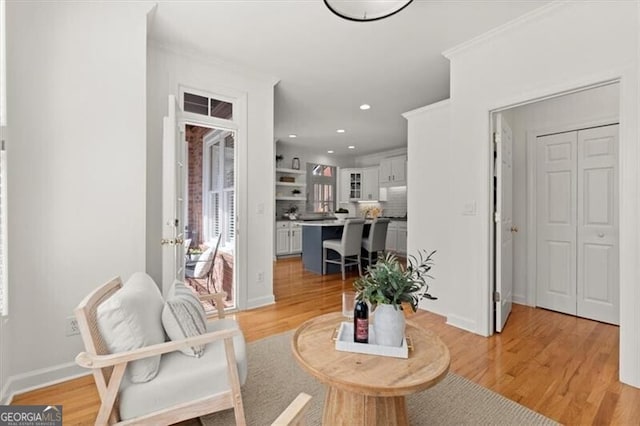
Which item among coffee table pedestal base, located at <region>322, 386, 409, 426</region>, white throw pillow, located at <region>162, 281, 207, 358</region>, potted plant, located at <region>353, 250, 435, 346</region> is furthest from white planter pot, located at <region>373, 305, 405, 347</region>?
white throw pillow, located at <region>162, 281, 207, 358</region>

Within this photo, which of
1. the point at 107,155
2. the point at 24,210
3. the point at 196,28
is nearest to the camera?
the point at 24,210

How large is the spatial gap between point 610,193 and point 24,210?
5.01 meters

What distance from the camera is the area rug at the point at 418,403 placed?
1.72 m

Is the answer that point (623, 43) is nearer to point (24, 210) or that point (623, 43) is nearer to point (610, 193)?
point (610, 193)

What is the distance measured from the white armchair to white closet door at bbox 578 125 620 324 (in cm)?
363

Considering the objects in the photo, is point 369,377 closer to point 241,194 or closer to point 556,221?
point 241,194

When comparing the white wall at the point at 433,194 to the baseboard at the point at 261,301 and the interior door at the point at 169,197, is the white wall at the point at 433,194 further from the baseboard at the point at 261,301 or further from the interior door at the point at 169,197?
the interior door at the point at 169,197

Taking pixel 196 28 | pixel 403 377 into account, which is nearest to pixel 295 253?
pixel 196 28

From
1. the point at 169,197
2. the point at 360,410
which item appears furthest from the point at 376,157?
the point at 360,410

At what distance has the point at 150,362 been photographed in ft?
4.78

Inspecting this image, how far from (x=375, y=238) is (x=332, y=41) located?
334cm

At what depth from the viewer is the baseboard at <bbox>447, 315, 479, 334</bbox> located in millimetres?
2932

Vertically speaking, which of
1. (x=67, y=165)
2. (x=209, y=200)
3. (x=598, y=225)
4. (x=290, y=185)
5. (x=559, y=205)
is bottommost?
(x=598, y=225)

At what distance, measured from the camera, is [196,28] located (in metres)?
2.73
